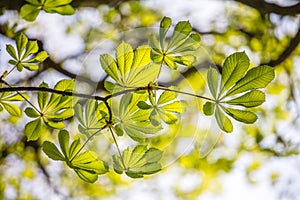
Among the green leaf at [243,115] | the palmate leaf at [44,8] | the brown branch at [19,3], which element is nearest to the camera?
the green leaf at [243,115]

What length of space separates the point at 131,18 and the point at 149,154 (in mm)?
1431

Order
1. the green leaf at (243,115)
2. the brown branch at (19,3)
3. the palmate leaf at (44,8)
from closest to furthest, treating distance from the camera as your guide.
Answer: the green leaf at (243,115)
the palmate leaf at (44,8)
the brown branch at (19,3)

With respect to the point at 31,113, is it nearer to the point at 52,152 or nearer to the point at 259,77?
the point at 52,152

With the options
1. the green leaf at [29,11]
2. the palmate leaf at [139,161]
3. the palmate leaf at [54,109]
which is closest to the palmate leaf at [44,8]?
the green leaf at [29,11]

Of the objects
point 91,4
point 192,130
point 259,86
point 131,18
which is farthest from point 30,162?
point 259,86

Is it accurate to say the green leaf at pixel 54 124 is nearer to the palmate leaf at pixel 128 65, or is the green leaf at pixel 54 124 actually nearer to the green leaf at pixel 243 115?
the palmate leaf at pixel 128 65

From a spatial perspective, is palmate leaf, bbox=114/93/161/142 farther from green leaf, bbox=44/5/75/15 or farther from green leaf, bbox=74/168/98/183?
green leaf, bbox=44/5/75/15

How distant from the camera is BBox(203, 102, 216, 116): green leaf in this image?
574mm

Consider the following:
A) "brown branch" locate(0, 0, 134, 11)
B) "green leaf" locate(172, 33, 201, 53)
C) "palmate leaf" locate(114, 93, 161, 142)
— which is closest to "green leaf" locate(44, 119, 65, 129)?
"palmate leaf" locate(114, 93, 161, 142)

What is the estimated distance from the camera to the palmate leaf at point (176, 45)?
0.60m

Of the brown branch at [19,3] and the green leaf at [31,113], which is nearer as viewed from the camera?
the green leaf at [31,113]

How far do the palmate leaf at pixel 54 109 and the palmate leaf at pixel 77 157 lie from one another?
0.20ft

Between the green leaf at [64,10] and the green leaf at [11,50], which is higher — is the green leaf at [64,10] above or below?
above

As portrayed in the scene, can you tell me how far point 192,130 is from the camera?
73 centimetres
